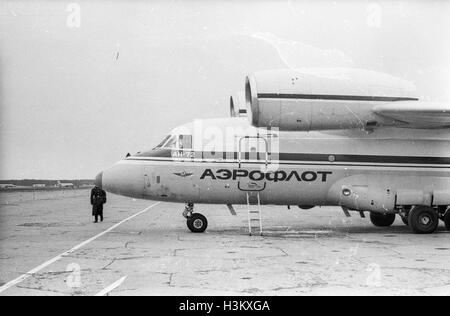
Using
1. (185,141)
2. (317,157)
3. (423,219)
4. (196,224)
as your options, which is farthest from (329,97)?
(196,224)

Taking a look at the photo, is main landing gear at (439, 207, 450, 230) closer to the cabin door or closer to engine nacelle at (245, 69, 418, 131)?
engine nacelle at (245, 69, 418, 131)

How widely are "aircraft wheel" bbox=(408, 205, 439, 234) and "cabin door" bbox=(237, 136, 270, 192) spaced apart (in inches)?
166

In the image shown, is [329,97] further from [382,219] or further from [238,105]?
[382,219]

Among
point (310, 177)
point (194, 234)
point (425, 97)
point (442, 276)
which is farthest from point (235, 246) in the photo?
point (425, 97)

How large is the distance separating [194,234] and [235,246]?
2898 millimetres

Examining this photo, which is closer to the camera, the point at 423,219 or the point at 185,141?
the point at 423,219

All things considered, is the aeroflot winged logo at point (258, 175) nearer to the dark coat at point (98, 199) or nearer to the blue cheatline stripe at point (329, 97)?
the blue cheatline stripe at point (329, 97)

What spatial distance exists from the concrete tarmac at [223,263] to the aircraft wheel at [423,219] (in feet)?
0.82

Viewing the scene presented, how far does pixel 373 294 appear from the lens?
22.8ft

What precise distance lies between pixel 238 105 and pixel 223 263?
8.91 metres

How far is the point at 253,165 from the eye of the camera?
15.1 m

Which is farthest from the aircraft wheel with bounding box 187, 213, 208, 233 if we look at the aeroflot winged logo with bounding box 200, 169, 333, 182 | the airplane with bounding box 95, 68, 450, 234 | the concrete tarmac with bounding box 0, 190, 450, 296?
the aeroflot winged logo with bounding box 200, 169, 333, 182

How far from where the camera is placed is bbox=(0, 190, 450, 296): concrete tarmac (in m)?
7.39
